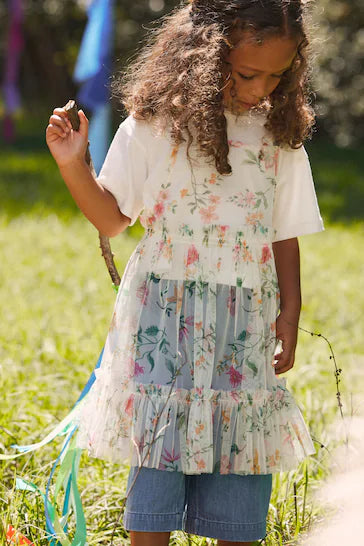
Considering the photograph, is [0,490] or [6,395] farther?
[6,395]

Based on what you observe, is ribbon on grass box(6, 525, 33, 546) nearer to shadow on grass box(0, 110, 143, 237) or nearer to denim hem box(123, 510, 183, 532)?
denim hem box(123, 510, 183, 532)

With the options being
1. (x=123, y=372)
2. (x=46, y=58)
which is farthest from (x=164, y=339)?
(x=46, y=58)

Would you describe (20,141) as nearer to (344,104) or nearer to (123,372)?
(344,104)

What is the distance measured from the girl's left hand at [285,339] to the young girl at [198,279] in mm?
51

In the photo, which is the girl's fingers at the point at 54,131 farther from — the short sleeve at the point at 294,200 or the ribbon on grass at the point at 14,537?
the ribbon on grass at the point at 14,537

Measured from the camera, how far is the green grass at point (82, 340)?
220 cm

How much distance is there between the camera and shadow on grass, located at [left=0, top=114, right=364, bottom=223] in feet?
23.5

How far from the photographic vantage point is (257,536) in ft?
5.99

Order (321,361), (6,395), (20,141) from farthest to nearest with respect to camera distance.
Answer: (20,141) → (321,361) → (6,395)

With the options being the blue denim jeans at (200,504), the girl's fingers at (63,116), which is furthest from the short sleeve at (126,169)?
the blue denim jeans at (200,504)

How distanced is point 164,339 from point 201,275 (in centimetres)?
15

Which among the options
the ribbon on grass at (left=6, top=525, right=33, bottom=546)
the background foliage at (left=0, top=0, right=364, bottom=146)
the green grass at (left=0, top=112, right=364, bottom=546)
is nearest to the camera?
the ribbon on grass at (left=6, top=525, right=33, bottom=546)

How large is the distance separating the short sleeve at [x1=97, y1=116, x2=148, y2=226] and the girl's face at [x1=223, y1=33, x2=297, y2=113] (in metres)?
0.22

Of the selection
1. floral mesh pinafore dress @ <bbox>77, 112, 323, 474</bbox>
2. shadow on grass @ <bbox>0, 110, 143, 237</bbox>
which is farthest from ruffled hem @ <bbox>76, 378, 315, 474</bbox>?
shadow on grass @ <bbox>0, 110, 143, 237</bbox>
